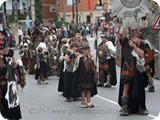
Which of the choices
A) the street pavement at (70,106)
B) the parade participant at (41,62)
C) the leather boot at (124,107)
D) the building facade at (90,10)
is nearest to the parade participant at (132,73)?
the leather boot at (124,107)

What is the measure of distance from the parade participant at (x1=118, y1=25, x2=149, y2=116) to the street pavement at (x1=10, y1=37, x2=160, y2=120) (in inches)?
11.0

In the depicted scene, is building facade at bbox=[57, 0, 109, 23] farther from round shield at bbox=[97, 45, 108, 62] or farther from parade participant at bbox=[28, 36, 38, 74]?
round shield at bbox=[97, 45, 108, 62]

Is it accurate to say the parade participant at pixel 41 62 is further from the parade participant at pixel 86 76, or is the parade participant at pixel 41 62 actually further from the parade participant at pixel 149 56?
the parade participant at pixel 86 76

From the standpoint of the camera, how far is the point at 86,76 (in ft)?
36.7

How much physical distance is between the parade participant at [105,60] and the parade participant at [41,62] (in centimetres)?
203

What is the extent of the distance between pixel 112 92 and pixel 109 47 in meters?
1.64

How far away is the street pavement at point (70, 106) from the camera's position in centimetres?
1014

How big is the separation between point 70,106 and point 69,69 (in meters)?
1.18

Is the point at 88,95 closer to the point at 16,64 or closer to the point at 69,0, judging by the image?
the point at 16,64

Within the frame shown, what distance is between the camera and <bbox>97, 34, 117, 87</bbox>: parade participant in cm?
1484

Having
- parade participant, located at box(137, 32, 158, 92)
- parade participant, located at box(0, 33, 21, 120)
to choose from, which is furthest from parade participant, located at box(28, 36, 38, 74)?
parade participant, located at box(0, 33, 21, 120)

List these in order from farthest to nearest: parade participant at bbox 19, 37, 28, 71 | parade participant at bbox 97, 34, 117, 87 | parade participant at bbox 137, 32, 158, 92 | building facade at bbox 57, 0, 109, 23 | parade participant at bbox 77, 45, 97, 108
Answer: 1. building facade at bbox 57, 0, 109, 23
2. parade participant at bbox 19, 37, 28, 71
3. parade participant at bbox 97, 34, 117, 87
4. parade participant at bbox 137, 32, 158, 92
5. parade participant at bbox 77, 45, 97, 108

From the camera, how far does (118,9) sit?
386 inches

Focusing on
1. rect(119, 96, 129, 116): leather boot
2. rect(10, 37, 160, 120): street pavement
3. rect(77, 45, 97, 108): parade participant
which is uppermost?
rect(77, 45, 97, 108): parade participant
